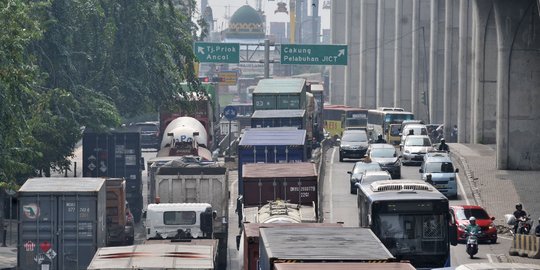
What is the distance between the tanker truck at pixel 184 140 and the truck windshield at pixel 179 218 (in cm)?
1647

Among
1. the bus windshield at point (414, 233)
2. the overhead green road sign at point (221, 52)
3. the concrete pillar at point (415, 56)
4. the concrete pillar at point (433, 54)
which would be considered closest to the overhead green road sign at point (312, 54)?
the overhead green road sign at point (221, 52)

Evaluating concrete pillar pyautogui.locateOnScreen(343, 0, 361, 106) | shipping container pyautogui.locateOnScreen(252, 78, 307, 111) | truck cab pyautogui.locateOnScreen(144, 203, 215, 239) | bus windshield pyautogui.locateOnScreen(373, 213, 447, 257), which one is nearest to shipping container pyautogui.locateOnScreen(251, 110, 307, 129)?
shipping container pyautogui.locateOnScreen(252, 78, 307, 111)

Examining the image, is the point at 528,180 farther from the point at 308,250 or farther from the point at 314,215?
the point at 308,250

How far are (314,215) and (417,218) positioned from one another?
3.37 metres

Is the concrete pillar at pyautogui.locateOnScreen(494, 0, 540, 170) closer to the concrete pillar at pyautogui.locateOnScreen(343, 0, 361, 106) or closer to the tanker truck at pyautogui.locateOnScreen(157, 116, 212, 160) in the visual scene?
the tanker truck at pyautogui.locateOnScreen(157, 116, 212, 160)

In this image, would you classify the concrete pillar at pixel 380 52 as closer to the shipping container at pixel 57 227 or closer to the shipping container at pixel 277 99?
the shipping container at pixel 277 99

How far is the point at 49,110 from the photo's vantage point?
51.7 metres

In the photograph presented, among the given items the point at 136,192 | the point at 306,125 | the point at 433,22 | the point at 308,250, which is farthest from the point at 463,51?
the point at 308,250

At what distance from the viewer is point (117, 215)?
147ft

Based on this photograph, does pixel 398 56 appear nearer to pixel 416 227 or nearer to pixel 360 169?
pixel 360 169

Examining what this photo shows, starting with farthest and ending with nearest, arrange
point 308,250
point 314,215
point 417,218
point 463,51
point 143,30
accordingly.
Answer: point 463,51
point 143,30
point 314,215
point 417,218
point 308,250

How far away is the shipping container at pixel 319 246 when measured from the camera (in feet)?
80.2

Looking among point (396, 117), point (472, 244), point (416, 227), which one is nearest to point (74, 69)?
point (472, 244)

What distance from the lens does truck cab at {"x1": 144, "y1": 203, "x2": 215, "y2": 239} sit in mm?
39562
